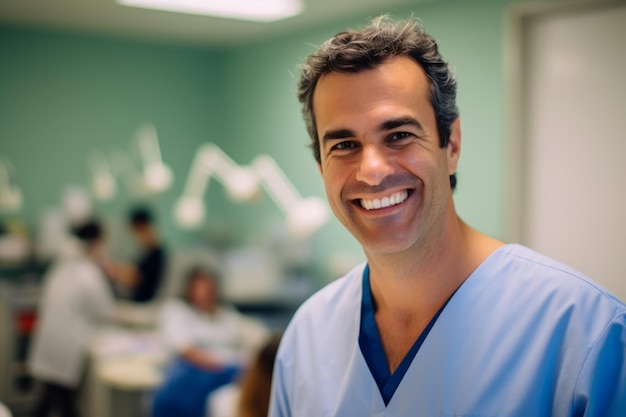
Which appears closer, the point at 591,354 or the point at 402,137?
the point at 591,354

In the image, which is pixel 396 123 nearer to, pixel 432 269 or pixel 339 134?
pixel 339 134

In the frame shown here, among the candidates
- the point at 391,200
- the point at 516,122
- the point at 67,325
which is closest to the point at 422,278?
the point at 391,200

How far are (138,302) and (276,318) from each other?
0.97 metres

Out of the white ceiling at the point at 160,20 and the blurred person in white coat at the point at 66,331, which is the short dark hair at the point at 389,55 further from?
the blurred person in white coat at the point at 66,331

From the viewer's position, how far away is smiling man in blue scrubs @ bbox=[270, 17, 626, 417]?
831 millimetres

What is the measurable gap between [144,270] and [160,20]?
1.55 metres

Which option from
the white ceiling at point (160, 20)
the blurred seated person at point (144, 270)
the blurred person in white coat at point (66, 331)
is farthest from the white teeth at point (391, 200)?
the blurred seated person at point (144, 270)

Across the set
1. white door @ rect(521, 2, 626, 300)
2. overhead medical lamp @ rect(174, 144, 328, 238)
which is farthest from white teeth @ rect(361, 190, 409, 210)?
white door @ rect(521, 2, 626, 300)

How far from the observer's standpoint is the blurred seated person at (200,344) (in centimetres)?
279

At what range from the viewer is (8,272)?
14.8 ft

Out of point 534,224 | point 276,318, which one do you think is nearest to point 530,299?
point 534,224

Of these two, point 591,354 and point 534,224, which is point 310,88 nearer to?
point 591,354

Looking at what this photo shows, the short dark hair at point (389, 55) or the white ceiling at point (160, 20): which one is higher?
the white ceiling at point (160, 20)

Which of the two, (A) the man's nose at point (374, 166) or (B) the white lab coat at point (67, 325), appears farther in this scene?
(B) the white lab coat at point (67, 325)
